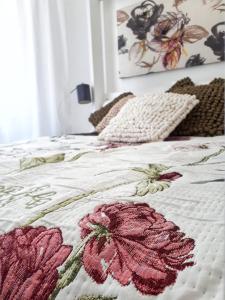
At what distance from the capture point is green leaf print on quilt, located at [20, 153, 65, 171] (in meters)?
0.85

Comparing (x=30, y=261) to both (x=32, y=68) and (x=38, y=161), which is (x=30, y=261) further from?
(x=32, y=68)

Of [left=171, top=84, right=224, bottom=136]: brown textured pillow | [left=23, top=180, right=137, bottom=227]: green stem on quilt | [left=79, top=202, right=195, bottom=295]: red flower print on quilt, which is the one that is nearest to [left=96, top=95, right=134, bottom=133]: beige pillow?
[left=171, top=84, right=224, bottom=136]: brown textured pillow

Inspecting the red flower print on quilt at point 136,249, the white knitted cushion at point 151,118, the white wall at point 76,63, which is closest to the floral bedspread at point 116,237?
the red flower print on quilt at point 136,249

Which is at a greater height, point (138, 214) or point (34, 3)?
point (34, 3)

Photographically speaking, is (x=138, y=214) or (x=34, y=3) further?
(x=34, y=3)

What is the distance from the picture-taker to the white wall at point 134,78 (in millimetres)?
1917

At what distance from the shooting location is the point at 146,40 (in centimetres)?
212

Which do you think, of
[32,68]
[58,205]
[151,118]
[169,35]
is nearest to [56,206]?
[58,205]

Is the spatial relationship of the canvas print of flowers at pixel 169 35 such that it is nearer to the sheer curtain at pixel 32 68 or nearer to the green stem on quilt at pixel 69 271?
the sheer curtain at pixel 32 68

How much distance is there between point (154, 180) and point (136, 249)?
0.25 metres

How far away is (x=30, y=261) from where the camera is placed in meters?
0.38

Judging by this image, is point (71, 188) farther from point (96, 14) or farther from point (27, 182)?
point (96, 14)

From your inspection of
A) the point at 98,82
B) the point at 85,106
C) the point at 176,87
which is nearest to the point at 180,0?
the point at 176,87

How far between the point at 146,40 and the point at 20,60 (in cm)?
98
